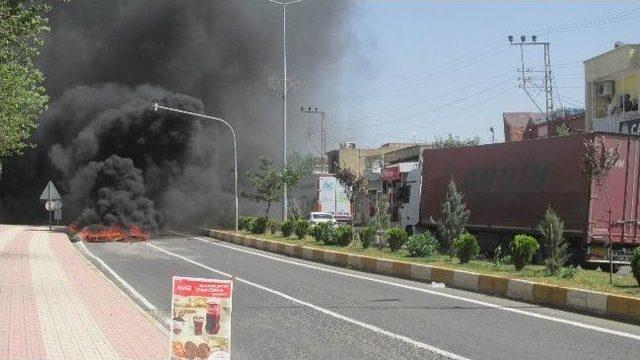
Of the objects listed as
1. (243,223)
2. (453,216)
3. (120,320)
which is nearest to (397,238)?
(453,216)

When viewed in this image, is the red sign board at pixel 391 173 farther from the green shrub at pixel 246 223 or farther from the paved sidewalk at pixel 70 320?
the paved sidewalk at pixel 70 320

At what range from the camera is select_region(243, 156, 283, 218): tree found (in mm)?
35719

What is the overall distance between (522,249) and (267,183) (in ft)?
73.1

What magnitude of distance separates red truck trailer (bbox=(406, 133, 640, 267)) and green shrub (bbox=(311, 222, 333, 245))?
5.02 m

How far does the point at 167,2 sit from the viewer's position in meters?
48.6

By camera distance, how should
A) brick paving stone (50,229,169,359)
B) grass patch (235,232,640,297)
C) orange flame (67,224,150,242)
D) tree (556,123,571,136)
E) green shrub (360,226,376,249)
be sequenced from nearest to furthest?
brick paving stone (50,229,169,359), grass patch (235,232,640,297), green shrub (360,226,376,249), orange flame (67,224,150,242), tree (556,123,571,136)

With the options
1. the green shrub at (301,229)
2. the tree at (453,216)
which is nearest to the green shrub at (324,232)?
the green shrub at (301,229)

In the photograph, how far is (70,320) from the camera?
366 inches

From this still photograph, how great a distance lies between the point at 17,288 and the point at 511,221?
12.4m

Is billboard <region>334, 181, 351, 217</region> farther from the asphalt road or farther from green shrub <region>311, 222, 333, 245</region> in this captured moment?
the asphalt road

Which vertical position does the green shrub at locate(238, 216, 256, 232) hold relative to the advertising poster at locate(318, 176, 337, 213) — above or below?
below

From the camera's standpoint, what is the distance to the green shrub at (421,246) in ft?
62.4

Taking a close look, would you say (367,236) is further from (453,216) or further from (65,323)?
(65,323)

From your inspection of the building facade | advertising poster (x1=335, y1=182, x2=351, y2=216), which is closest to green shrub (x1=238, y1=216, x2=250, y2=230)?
advertising poster (x1=335, y1=182, x2=351, y2=216)
